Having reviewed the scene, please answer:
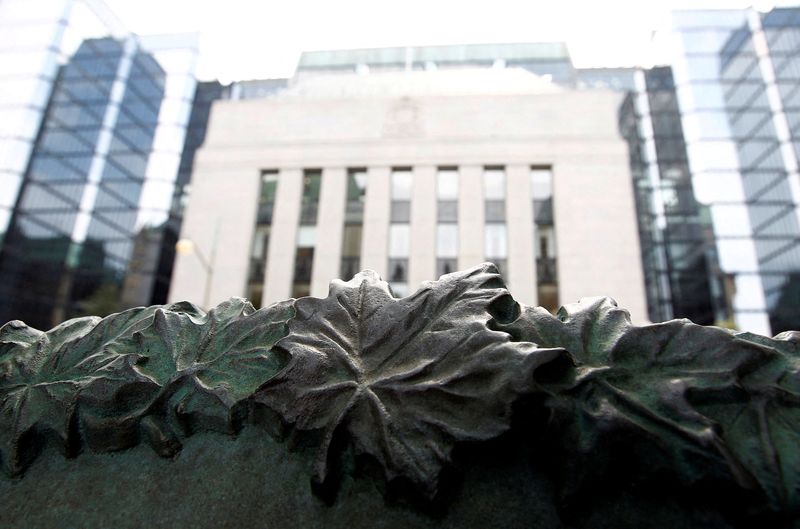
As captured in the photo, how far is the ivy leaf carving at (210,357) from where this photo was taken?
3.74ft

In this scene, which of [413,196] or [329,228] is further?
[413,196]

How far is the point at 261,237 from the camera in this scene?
1900 centimetres

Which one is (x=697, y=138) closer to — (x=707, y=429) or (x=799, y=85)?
(x=799, y=85)

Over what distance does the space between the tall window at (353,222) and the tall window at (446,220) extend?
2.75m

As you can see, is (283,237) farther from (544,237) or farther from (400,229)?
(544,237)

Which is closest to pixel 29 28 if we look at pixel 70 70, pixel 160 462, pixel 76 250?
pixel 70 70

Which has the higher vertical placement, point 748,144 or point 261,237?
point 748,144

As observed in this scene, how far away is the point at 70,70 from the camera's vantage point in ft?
88.8

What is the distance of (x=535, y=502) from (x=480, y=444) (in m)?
0.17

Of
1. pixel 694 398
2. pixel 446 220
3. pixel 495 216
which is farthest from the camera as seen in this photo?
pixel 446 220

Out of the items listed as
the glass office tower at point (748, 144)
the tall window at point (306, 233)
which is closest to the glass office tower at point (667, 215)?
the glass office tower at point (748, 144)

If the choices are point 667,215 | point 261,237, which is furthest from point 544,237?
point 667,215

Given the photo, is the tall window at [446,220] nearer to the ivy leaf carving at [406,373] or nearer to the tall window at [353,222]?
the tall window at [353,222]

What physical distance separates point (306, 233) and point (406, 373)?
18136 mm
